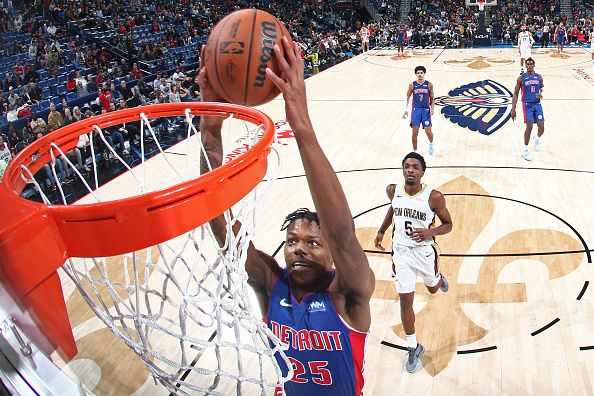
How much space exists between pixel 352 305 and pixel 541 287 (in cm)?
333

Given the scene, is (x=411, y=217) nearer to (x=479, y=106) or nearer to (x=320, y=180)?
(x=320, y=180)

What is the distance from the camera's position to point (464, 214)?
20.0 feet

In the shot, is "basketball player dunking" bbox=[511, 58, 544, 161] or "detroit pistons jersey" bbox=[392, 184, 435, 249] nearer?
"detroit pistons jersey" bbox=[392, 184, 435, 249]

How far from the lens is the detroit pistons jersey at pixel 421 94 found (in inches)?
303

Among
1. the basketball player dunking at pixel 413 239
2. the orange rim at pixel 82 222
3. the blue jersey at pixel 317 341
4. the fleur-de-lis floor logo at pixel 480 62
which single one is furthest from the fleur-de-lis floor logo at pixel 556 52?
the orange rim at pixel 82 222

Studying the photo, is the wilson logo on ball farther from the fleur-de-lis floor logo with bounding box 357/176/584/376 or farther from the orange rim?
the fleur-de-lis floor logo with bounding box 357/176/584/376

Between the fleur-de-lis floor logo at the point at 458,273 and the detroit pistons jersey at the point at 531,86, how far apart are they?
79.2 inches

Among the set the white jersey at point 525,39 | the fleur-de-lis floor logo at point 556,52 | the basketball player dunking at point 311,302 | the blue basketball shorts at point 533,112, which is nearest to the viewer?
the basketball player dunking at point 311,302

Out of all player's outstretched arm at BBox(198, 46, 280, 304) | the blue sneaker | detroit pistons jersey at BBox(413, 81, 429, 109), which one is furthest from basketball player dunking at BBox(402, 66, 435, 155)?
player's outstretched arm at BBox(198, 46, 280, 304)

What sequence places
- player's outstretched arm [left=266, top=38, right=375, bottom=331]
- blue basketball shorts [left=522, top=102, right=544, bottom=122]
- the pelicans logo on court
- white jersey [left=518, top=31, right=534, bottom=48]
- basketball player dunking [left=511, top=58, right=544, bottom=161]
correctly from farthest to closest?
white jersey [left=518, top=31, right=534, bottom=48]
the pelicans logo on court
blue basketball shorts [left=522, top=102, right=544, bottom=122]
basketball player dunking [left=511, top=58, right=544, bottom=161]
player's outstretched arm [left=266, top=38, right=375, bottom=331]

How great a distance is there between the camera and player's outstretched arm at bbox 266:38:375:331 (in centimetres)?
147

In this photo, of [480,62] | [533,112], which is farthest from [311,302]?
[480,62]

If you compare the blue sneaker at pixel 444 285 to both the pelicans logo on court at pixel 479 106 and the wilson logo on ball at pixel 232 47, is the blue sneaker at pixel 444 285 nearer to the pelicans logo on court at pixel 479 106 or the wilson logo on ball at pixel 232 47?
the wilson logo on ball at pixel 232 47

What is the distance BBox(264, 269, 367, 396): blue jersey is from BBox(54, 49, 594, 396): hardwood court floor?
82 cm
